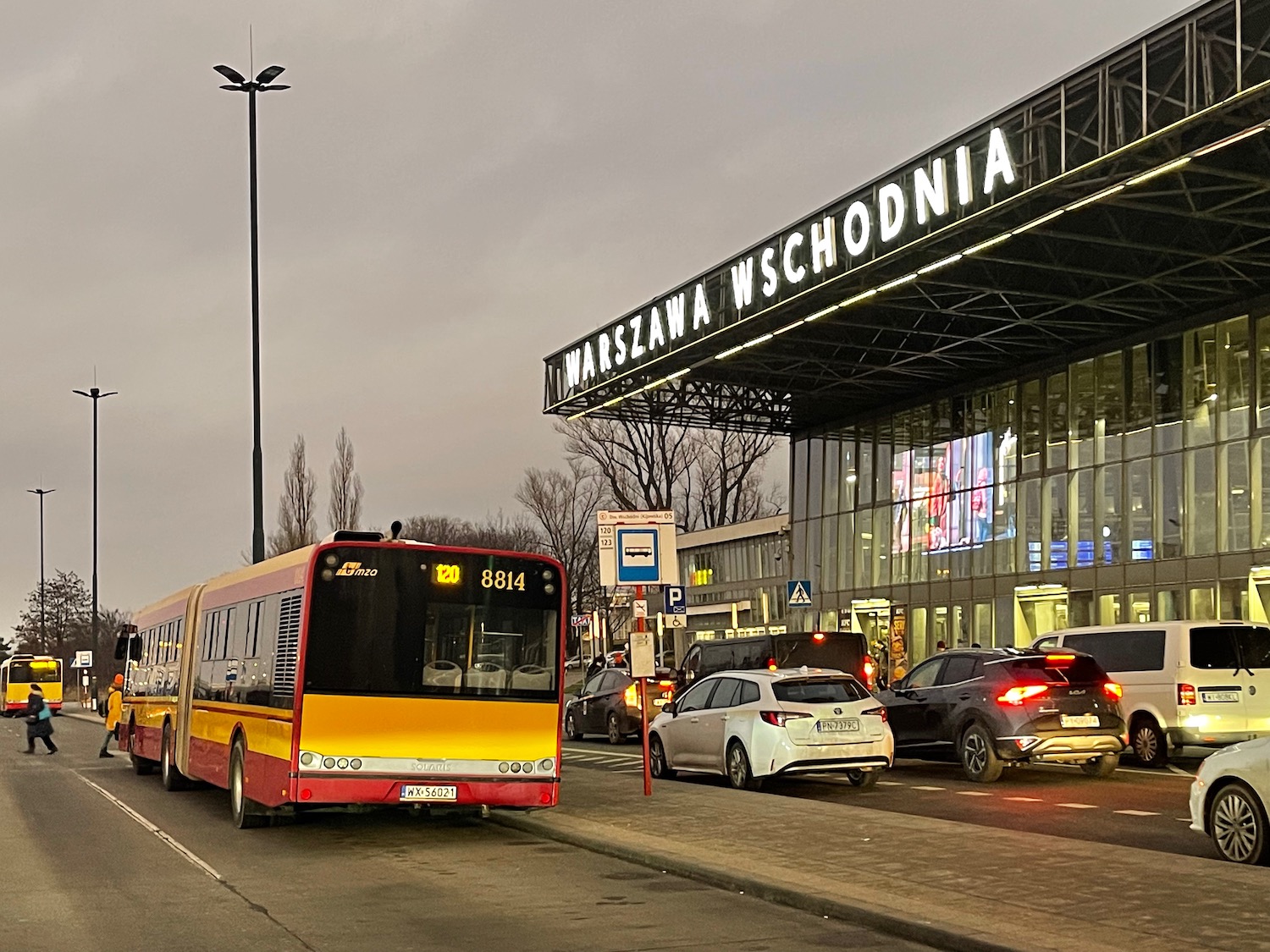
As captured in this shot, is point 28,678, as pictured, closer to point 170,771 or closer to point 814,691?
point 170,771

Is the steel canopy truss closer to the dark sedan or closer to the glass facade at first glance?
the glass facade

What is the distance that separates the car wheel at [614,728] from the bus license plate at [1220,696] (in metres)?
12.6

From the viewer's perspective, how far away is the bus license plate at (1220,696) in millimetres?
20188

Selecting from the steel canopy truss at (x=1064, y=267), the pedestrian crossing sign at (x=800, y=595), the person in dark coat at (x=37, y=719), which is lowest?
the person in dark coat at (x=37, y=719)

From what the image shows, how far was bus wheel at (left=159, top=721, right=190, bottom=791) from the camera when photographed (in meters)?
21.4

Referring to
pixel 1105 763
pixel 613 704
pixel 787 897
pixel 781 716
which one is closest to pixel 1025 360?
pixel 613 704

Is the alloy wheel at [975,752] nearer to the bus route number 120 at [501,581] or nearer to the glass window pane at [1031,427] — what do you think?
the bus route number 120 at [501,581]

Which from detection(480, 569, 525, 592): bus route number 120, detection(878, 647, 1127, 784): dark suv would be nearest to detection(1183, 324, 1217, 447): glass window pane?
detection(878, 647, 1127, 784): dark suv

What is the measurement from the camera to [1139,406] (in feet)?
113

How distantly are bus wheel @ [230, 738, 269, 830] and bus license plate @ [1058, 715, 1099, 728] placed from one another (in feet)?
30.8

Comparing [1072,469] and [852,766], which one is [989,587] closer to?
[1072,469]

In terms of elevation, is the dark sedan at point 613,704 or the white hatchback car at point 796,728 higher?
the white hatchback car at point 796,728

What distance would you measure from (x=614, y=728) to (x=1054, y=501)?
1313 cm

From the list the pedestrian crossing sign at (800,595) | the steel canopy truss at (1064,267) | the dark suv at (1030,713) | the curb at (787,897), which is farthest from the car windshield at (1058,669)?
the pedestrian crossing sign at (800,595)
